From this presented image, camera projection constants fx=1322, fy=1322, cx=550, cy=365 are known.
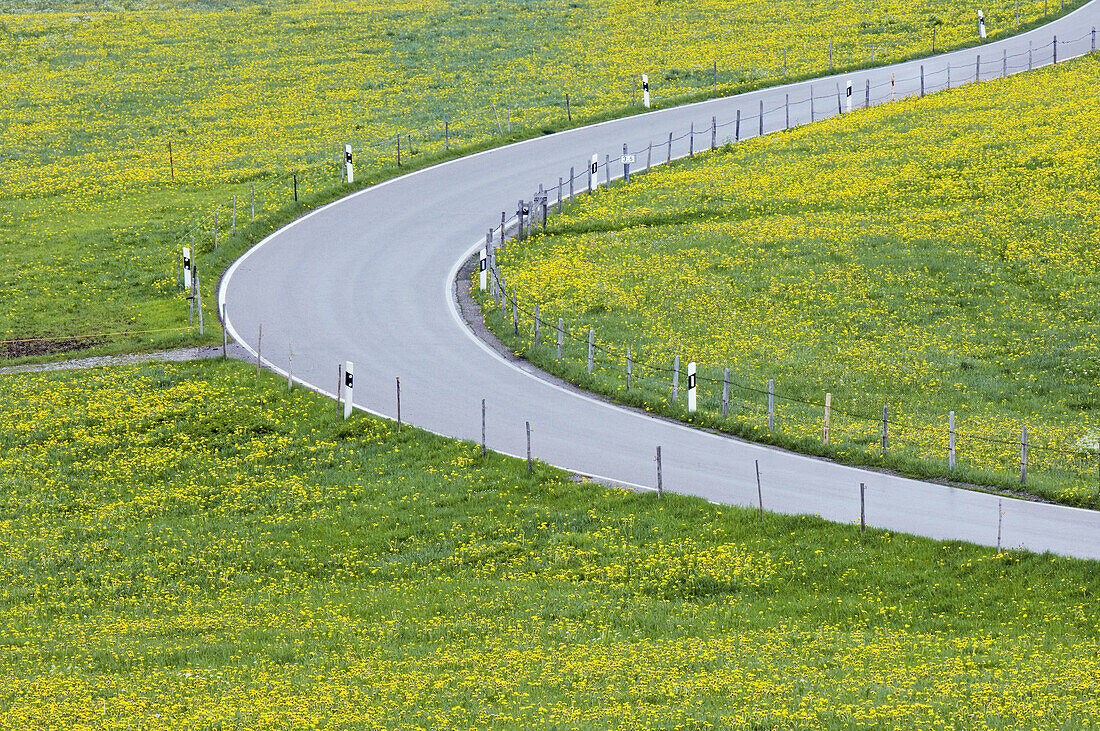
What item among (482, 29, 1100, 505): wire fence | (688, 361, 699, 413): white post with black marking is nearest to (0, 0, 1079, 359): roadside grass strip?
(482, 29, 1100, 505): wire fence

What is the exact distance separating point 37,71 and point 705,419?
6077 cm

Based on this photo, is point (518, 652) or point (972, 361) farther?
point (972, 361)

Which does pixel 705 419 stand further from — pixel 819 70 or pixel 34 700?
pixel 819 70

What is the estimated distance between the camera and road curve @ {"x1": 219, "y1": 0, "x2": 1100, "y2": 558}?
26.0 metres

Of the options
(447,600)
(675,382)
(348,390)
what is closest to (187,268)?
(348,390)

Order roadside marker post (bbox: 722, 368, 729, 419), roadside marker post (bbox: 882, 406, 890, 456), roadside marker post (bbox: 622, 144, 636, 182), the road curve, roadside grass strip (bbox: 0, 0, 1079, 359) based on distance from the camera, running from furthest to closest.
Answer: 1. roadside marker post (bbox: 622, 144, 636, 182)
2. roadside grass strip (bbox: 0, 0, 1079, 359)
3. roadside marker post (bbox: 722, 368, 729, 419)
4. roadside marker post (bbox: 882, 406, 890, 456)
5. the road curve

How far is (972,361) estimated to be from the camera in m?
34.2

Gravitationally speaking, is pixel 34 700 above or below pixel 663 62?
below

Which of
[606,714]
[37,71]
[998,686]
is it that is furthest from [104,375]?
[37,71]

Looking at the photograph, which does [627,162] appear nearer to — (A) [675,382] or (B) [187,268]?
(B) [187,268]

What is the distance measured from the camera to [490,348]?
36.9 metres

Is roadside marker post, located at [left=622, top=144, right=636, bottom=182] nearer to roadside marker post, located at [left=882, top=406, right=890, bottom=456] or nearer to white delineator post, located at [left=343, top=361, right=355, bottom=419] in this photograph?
white delineator post, located at [left=343, top=361, right=355, bottom=419]

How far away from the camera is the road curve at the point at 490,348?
2598cm

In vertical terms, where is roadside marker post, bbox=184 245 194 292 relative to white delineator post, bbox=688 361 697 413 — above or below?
above
